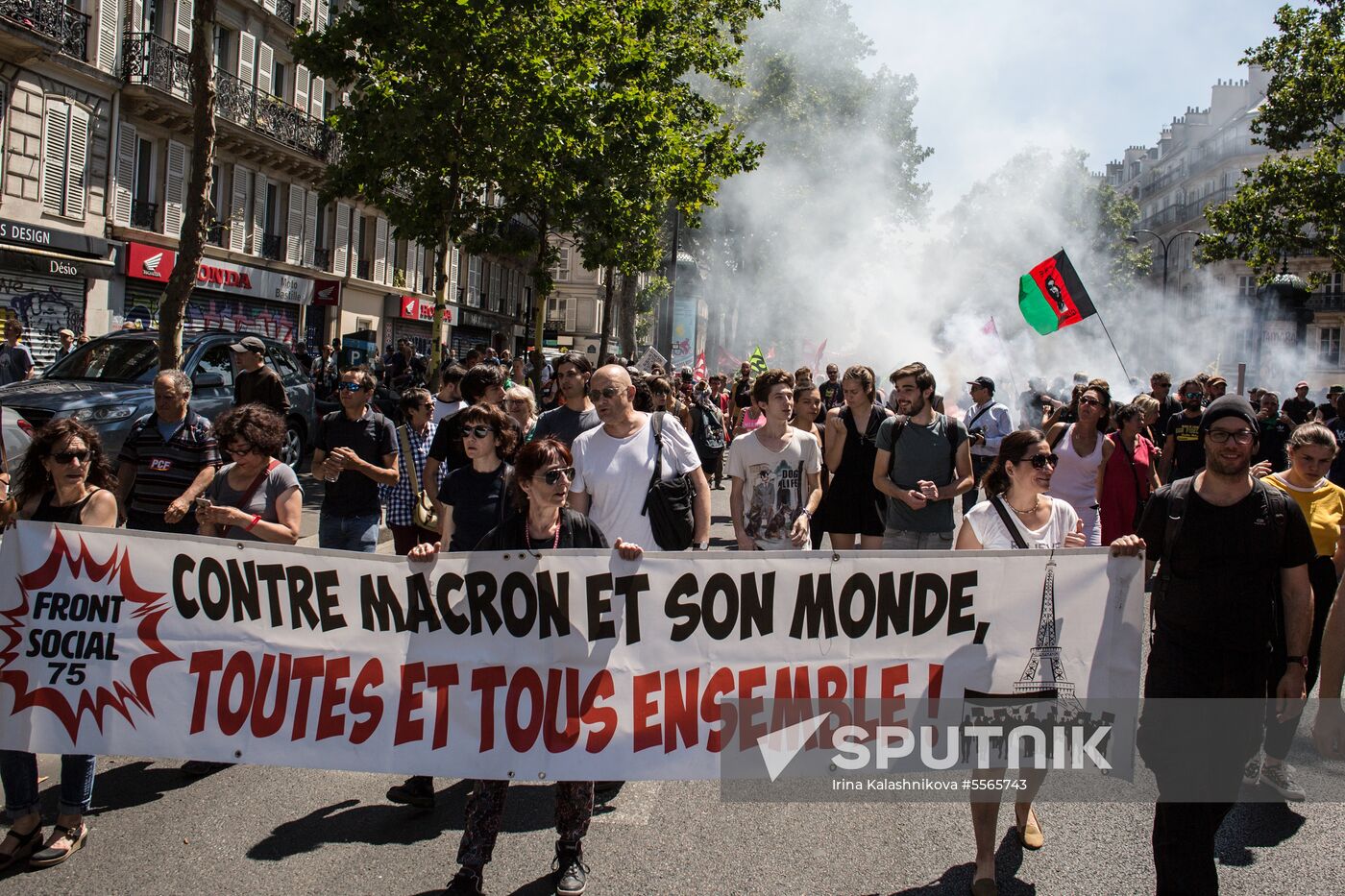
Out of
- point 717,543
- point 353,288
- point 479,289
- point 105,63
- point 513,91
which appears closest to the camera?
point 717,543

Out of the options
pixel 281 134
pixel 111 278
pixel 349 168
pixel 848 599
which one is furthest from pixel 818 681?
pixel 281 134

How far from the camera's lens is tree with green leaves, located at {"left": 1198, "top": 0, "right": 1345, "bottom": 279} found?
935 inches

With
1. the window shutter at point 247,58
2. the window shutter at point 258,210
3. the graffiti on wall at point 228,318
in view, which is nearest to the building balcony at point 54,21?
the graffiti on wall at point 228,318

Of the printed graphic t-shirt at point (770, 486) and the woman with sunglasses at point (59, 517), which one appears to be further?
the printed graphic t-shirt at point (770, 486)

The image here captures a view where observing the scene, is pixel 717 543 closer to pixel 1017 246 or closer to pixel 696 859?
pixel 696 859

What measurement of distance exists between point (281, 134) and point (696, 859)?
2932 cm

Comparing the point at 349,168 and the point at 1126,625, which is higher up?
the point at 349,168

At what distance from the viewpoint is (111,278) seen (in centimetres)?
2369

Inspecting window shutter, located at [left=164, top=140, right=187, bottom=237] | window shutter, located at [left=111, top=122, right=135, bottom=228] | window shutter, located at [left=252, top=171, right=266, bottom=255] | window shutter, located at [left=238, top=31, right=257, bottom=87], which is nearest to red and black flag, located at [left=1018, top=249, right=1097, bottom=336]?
window shutter, located at [left=111, top=122, right=135, bottom=228]

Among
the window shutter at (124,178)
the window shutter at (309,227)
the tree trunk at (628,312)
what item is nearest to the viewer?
the window shutter at (124,178)

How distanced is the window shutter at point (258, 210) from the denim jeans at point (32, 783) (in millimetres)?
27835

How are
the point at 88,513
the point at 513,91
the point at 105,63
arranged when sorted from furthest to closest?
the point at 105,63
the point at 513,91
the point at 88,513

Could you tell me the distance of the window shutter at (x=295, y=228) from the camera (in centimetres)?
3169

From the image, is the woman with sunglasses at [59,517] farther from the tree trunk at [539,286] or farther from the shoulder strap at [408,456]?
the tree trunk at [539,286]
